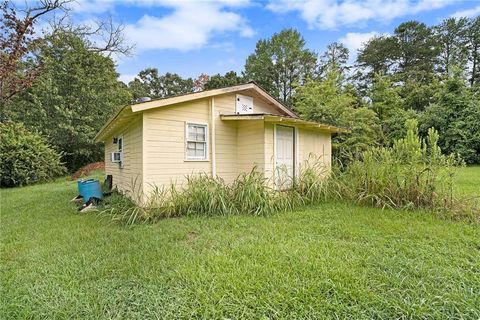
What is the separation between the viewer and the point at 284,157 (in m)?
8.14

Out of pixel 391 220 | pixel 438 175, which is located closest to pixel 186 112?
pixel 391 220

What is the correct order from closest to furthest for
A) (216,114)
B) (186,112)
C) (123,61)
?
(186,112) → (216,114) → (123,61)

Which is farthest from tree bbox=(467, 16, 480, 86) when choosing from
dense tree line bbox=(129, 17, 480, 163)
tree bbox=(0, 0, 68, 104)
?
tree bbox=(0, 0, 68, 104)

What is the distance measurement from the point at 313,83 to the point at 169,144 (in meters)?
11.8

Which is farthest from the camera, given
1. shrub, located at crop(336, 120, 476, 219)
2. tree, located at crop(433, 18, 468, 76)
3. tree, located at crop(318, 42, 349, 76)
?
tree, located at crop(318, 42, 349, 76)

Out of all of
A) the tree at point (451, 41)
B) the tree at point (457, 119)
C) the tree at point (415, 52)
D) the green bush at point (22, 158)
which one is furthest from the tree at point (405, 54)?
the green bush at point (22, 158)

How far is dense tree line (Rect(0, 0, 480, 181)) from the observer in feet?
43.7

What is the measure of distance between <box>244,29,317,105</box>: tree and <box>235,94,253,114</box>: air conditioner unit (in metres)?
18.4

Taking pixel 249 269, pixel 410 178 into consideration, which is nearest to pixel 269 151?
pixel 410 178

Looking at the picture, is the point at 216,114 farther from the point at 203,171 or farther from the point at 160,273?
the point at 160,273

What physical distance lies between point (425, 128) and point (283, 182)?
12.3 meters

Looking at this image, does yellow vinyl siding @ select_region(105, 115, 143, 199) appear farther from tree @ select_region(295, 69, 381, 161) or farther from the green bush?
tree @ select_region(295, 69, 381, 161)

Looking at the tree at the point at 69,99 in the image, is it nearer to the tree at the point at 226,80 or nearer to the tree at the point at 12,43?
the tree at the point at 12,43

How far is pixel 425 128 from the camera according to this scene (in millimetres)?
15102
